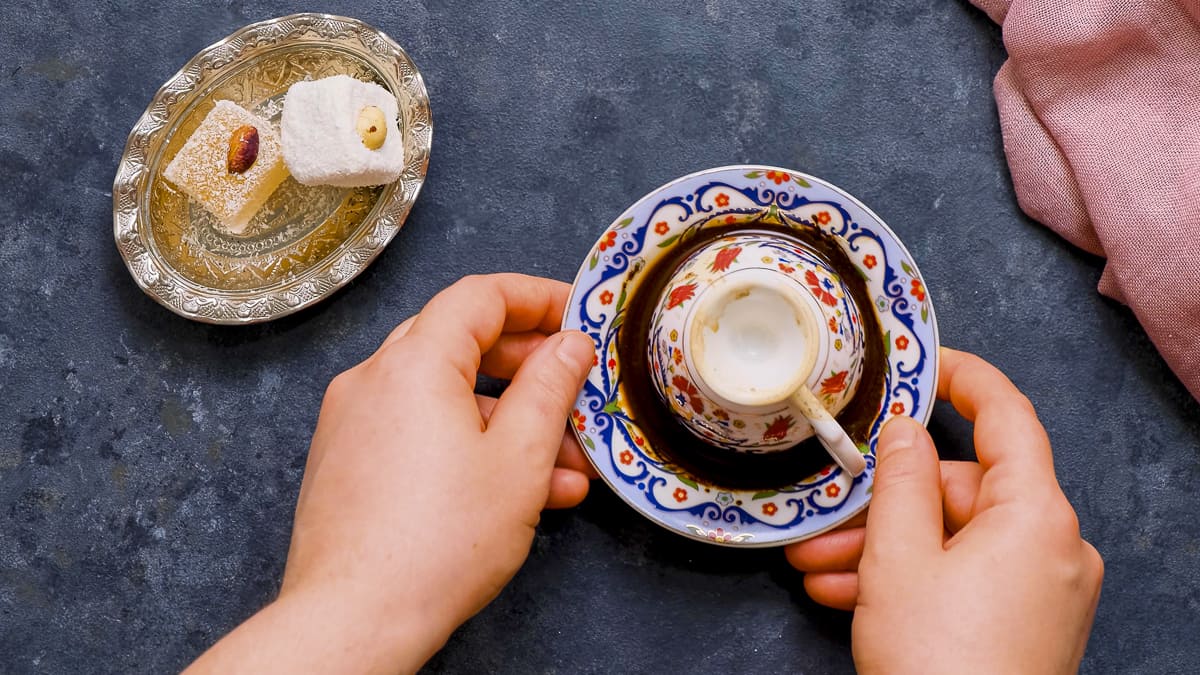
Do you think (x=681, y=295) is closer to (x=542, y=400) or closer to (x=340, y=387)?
(x=542, y=400)

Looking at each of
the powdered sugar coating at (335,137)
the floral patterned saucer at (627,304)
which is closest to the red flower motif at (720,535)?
the floral patterned saucer at (627,304)

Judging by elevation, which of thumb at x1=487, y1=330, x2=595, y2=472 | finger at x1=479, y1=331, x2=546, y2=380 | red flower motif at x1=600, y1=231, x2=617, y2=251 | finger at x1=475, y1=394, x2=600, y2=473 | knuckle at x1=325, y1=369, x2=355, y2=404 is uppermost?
red flower motif at x1=600, y1=231, x2=617, y2=251

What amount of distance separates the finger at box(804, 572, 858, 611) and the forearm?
0.40 meters

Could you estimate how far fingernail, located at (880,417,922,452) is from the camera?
79 centimetres

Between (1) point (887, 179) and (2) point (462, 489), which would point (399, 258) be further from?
(1) point (887, 179)

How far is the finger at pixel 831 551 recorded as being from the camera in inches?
35.9

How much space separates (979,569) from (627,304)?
0.37 m

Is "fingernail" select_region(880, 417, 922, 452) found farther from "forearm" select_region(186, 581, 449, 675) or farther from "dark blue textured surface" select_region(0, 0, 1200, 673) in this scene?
"forearm" select_region(186, 581, 449, 675)

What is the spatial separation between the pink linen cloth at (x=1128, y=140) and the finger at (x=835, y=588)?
0.41 metres

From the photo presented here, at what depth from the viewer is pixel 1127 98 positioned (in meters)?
0.97

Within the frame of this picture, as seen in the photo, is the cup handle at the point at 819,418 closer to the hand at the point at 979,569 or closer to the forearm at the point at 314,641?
the hand at the point at 979,569

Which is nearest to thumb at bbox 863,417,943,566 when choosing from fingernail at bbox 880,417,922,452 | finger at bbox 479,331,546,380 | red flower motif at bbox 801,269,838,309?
fingernail at bbox 880,417,922,452

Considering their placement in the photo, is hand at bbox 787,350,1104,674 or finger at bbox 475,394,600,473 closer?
hand at bbox 787,350,1104,674

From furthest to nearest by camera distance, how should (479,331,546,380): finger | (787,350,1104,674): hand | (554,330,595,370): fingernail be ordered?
1. (479,331,546,380): finger
2. (554,330,595,370): fingernail
3. (787,350,1104,674): hand
